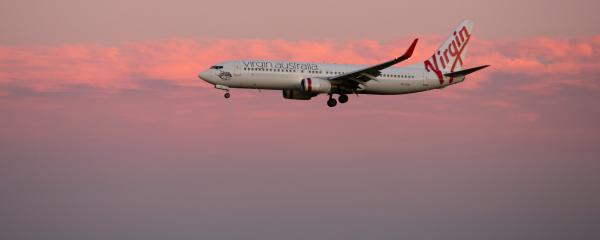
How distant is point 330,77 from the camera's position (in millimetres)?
96938

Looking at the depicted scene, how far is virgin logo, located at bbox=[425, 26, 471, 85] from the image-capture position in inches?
4156

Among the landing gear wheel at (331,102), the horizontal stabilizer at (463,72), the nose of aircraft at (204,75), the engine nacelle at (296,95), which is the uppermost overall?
the nose of aircraft at (204,75)

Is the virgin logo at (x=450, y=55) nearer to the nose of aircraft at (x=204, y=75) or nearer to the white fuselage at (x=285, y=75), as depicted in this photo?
the white fuselage at (x=285, y=75)

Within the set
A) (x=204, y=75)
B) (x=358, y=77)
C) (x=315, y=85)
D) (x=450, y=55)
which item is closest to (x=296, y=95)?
(x=315, y=85)

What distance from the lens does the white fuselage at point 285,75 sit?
93500 mm

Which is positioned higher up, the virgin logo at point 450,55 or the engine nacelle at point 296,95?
the virgin logo at point 450,55

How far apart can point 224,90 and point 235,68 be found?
204 cm

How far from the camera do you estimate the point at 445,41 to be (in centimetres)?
11019

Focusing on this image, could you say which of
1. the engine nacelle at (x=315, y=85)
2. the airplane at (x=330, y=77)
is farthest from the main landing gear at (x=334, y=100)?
the engine nacelle at (x=315, y=85)

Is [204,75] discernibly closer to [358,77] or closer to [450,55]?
[358,77]

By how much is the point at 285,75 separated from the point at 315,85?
2612 millimetres

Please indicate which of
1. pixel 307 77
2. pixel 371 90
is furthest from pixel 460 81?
pixel 307 77

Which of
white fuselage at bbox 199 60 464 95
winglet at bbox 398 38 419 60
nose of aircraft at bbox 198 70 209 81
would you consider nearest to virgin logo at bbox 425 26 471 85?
white fuselage at bbox 199 60 464 95

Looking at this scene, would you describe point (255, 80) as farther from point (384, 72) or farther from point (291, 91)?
point (384, 72)
